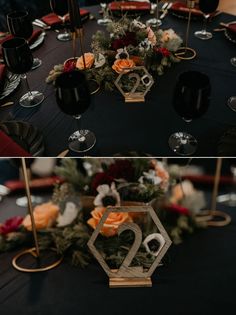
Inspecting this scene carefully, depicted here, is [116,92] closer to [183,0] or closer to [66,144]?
[66,144]

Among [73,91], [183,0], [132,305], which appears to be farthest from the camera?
[183,0]

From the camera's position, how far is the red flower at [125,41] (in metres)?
1.29

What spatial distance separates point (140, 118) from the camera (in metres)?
1.15

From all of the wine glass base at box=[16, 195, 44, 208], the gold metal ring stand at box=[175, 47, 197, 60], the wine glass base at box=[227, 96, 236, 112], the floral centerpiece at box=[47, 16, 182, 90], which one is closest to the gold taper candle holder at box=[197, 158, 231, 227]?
the wine glass base at box=[16, 195, 44, 208]

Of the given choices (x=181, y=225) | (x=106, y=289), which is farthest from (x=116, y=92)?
(x=106, y=289)

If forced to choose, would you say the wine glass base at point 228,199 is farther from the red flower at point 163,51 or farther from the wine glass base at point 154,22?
the wine glass base at point 154,22

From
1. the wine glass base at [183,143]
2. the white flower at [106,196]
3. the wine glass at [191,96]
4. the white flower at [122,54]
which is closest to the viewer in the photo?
the white flower at [106,196]

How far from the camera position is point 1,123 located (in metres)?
1.07

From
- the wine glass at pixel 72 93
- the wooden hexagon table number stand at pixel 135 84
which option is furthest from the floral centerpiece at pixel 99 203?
the wooden hexagon table number stand at pixel 135 84

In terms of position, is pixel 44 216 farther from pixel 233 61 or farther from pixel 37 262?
pixel 233 61

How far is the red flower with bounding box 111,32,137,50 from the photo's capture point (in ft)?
4.23

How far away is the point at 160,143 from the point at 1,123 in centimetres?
49

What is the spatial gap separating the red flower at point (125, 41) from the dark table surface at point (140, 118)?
172 millimetres

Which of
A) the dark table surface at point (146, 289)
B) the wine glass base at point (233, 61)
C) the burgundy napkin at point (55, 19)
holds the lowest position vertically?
the dark table surface at point (146, 289)
